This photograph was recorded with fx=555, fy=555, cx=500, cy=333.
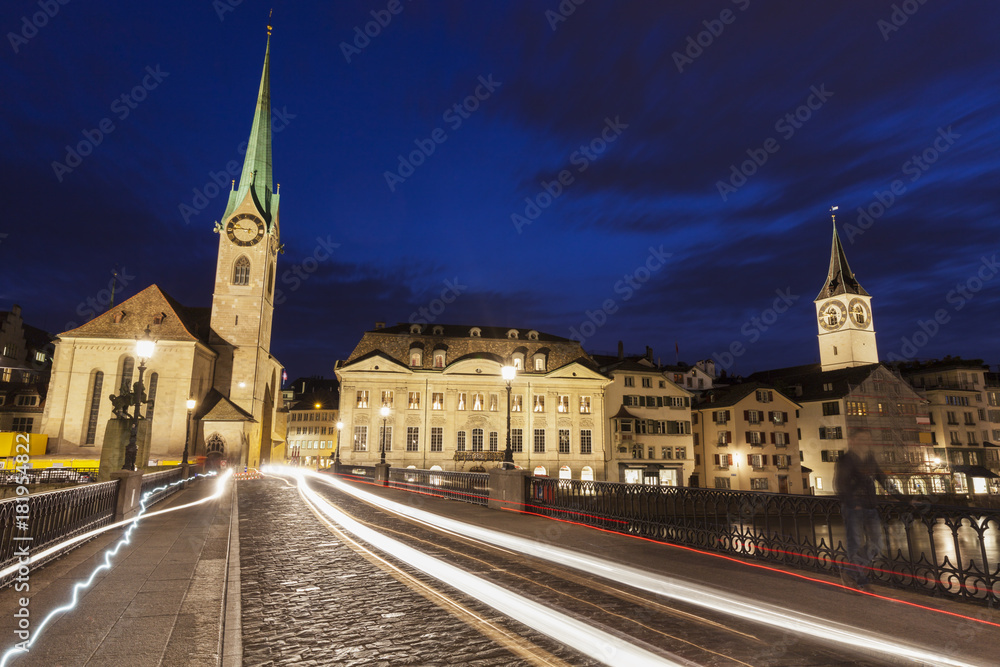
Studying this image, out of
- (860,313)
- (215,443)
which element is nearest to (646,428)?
(215,443)

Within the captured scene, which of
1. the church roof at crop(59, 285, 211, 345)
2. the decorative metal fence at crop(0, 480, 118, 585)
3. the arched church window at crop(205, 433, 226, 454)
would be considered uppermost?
the church roof at crop(59, 285, 211, 345)

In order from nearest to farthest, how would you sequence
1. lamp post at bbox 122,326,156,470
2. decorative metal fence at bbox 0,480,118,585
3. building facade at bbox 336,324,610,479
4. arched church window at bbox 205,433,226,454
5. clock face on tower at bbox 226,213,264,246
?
1. decorative metal fence at bbox 0,480,118,585
2. lamp post at bbox 122,326,156,470
3. arched church window at bbox 205,433,226,454
4. building facade at bbox 336,324,610,479
5. clock face on tower at bbox 226,213,264,246

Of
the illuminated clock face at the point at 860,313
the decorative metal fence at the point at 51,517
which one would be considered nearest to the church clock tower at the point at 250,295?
the decorative metal fence at the point at 51,517

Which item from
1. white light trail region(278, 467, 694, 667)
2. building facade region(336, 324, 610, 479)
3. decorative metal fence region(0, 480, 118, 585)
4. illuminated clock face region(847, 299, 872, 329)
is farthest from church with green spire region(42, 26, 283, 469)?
illuminated clock face region(847, 299, 872, 329)

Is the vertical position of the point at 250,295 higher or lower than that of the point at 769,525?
higher

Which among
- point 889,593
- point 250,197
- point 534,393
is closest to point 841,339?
point 534,393

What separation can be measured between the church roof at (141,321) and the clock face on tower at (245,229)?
9.63 meters

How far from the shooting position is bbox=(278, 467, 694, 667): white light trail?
515 cm

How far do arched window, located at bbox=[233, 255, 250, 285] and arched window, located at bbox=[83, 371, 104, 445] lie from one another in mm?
15473

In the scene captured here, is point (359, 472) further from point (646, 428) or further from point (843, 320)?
point (843, 320)

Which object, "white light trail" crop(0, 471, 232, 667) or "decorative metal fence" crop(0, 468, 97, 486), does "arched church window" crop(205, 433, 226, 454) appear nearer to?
"decorative metal fence" crop(0, 468, 97, 486)

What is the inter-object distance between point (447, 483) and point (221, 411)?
3609 centimetres

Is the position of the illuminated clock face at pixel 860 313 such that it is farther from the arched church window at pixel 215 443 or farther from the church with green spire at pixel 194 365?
the arched church window at pixel 215 443

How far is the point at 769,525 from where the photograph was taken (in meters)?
12.0
